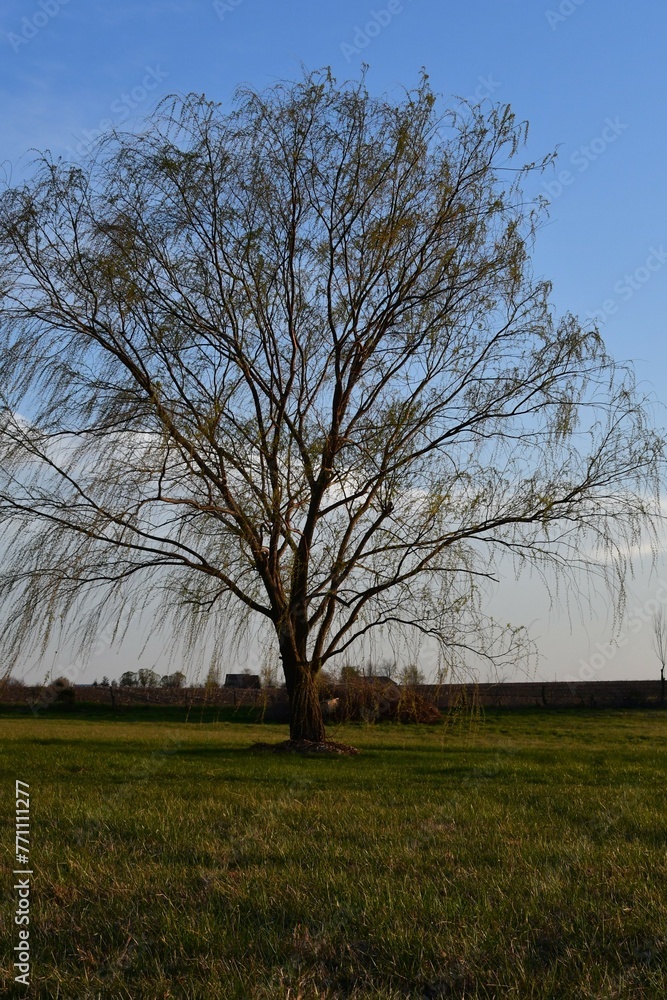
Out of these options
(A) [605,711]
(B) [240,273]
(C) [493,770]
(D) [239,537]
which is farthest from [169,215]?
(A) [605,711]

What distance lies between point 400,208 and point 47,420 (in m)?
5.91

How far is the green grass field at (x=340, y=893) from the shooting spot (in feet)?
10.1

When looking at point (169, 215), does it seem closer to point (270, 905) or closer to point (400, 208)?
point (400, 208)
